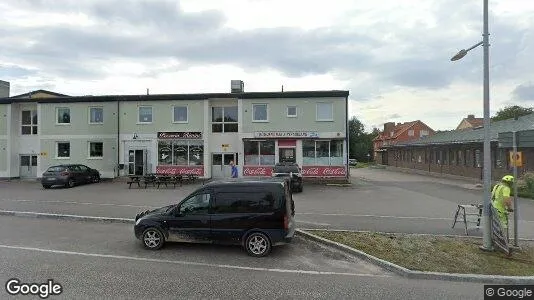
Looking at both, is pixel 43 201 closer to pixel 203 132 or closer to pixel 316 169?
pixel 203 132

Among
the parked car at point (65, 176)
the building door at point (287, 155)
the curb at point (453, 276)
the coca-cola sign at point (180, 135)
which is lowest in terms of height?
the curb at point (453, 276)

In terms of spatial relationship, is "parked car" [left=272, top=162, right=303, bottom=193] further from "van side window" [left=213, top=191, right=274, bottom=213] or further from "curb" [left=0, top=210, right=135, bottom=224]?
"van side window" [left=213, top=191, right=274, bottom=213]

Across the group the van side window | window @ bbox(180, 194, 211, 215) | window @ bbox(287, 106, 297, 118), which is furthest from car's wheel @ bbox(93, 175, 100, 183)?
the van side window

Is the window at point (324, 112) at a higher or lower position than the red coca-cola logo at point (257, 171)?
higher

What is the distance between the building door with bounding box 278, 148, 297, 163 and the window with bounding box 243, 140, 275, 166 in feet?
1.57

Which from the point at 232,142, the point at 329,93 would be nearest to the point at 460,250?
the point at 329,93

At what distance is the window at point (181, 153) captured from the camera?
27777 mm

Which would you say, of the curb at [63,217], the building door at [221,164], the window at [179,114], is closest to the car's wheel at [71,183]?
the window at [179,114]

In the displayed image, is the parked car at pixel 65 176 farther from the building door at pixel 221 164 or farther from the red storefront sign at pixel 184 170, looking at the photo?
the building door at pixel 221 164

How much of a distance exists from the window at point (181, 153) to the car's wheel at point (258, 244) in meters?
19.4

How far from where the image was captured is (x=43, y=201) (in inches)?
674

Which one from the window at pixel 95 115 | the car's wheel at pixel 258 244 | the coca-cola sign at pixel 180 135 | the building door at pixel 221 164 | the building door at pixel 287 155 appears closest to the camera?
the car's wheel at pixel 258 244

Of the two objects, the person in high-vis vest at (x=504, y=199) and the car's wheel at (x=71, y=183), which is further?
the car's wheel at (x=71, y=183)

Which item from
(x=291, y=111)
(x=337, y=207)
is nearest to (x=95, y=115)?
(x=291, y=111)
